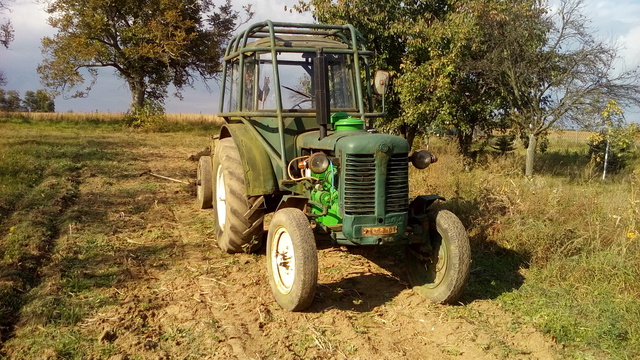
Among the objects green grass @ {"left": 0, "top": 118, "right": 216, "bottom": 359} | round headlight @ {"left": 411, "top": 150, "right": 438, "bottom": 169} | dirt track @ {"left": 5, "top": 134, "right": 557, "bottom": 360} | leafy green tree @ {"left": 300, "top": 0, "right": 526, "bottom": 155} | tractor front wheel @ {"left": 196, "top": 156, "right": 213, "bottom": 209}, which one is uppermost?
A: leafy green tree @ {"left": 300, "top": 0, "right": 526, "bottom": 155}

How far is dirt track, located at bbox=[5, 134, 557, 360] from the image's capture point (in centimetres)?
381

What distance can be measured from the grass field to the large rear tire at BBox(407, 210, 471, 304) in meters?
0.20

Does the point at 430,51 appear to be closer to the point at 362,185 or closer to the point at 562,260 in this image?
the point at 562,260

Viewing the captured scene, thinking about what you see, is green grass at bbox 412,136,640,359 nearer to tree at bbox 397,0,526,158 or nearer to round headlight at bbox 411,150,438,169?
round headlight at bbox 411,150,438,169

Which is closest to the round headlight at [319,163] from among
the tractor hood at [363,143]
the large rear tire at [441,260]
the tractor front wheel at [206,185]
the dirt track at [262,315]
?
the tractor hood at [363,143]

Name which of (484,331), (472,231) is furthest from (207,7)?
(484,331)

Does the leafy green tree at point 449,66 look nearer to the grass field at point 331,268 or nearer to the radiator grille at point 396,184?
the grass field at point 331,268

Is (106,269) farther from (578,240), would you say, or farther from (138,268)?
(578,240)

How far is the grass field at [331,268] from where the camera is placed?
3.95 metres

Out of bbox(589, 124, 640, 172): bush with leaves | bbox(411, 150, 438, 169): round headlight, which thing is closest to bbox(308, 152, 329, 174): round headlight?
bbox(411, 150, 438, 169): round headlight

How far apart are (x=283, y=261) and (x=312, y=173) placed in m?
0.88

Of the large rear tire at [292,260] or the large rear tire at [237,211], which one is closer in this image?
the large rear tire at [292,260]

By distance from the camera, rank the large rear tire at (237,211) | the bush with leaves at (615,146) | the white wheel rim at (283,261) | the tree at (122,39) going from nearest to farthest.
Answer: the white wheel rim at (283,261)
the large rear tire at (237,211)
the bush with leaves at (615,146)
the tree at (122,39)

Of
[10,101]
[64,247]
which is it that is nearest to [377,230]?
[64,247]
